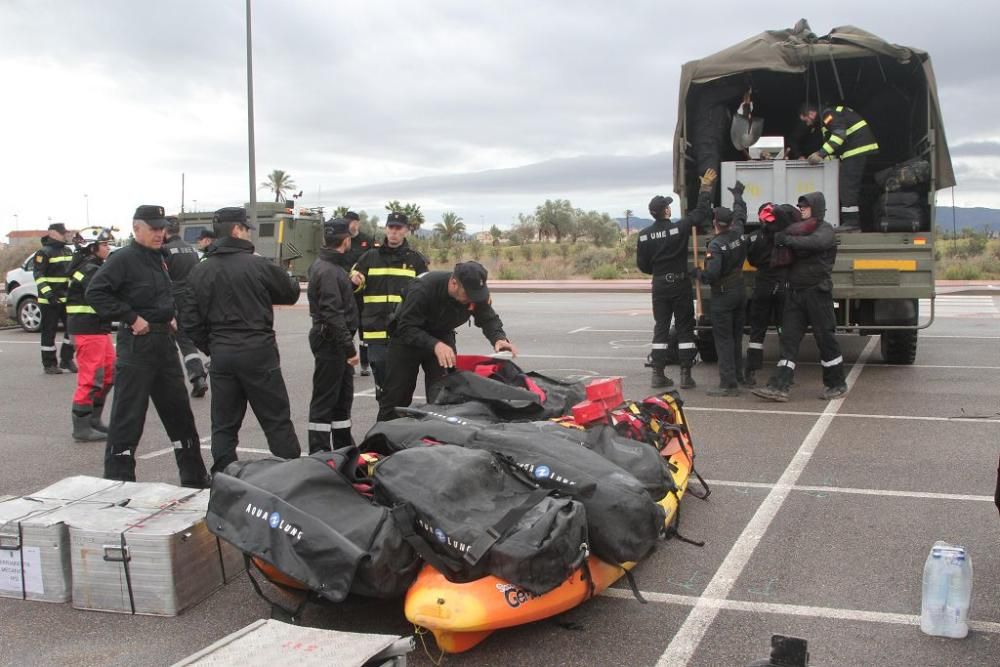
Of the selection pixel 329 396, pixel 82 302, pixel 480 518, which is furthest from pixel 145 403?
pixel 480 518

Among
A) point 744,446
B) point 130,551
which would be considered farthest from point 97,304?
point 744,446

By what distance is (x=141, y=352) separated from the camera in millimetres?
5840

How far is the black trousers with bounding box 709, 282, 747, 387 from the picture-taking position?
9.27m

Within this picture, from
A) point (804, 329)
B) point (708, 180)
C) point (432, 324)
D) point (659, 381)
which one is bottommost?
point (659, 381)

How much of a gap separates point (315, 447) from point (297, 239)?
20.9 m

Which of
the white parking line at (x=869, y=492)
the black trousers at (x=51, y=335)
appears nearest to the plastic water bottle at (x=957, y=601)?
the white parking line at (x=869, y=492)

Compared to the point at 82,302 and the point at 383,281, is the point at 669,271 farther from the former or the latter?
the point at 82,302

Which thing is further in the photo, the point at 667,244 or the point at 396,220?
Result: the point at 667,244

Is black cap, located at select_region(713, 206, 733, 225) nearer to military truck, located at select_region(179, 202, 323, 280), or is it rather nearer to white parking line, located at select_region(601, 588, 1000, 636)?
white parking line, located at select_region(601, 588, 1000, 636)

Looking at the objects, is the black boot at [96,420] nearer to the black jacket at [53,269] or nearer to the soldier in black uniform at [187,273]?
the soldier in black uniform at [187,273]

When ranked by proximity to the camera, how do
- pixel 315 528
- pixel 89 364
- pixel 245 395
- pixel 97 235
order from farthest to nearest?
1. pixel 97 235
2. pixel 89 364
3. pixel 245 395
4. pixel 315 528

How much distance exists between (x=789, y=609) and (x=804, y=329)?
5592mm

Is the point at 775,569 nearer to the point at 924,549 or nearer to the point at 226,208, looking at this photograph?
the point at 924,549

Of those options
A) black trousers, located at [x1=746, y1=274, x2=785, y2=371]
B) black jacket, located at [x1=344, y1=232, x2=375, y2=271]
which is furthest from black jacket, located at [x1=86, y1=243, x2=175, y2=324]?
black trousers, located at [x1=746, y1=274, x2=785, y2=371]
